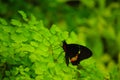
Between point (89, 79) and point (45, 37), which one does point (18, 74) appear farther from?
point (89, 79)

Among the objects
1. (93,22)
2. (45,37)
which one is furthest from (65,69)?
(93,22)

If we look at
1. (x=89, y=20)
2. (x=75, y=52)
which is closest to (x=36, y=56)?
(x=75, y=52)

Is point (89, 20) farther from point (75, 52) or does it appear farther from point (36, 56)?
point (36, 56)

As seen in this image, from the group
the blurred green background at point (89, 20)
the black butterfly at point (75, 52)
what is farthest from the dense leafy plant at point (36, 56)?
the blurred green background at point (89, 20)

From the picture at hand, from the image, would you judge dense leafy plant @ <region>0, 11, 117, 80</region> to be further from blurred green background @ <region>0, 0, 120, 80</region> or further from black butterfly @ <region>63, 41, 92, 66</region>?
blurred green background @ <region>0, 0, 120, 80</region>

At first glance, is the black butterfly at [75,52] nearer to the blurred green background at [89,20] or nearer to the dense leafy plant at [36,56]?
the dense leafy plant at [36,56]
